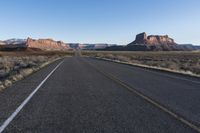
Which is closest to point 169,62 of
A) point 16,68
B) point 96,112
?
point 16,68

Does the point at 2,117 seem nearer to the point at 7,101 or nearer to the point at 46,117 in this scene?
the point at 46,117

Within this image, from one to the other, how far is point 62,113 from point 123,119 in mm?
1675

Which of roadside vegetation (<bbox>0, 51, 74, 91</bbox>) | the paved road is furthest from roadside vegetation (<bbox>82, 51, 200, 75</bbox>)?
the paved road

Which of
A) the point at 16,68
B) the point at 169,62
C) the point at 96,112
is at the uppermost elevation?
the point at 96,112

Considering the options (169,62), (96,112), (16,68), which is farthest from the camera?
(169,62)

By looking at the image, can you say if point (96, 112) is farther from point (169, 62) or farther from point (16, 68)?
point (169, 62)

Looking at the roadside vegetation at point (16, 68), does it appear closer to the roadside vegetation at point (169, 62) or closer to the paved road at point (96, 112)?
the paved road at point (96, 112)

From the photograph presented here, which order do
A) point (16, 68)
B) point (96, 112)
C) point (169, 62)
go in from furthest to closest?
point (169, 62), point (16, 68), point (96, 112)

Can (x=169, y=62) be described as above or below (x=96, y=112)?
below

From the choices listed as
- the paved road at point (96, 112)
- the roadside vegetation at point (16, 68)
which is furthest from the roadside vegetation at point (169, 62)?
the paved road at point (96, 112)

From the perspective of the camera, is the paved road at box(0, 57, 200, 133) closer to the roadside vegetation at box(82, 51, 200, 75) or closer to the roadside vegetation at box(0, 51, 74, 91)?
the roadside vegetation at box(0, 51, 74, 91)

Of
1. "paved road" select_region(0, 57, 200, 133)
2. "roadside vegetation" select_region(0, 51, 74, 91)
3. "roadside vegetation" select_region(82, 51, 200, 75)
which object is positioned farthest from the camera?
"roadside vegetation" select_region(82, 51, 200, 75)

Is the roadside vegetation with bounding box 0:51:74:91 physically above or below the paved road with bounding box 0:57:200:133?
below

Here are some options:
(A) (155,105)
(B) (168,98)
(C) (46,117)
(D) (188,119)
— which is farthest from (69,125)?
(B) (168,98)
